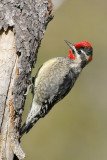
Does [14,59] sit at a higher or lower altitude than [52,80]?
higher

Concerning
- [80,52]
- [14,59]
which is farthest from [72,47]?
[14,59]

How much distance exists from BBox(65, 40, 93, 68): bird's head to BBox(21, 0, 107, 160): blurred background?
10.3ft

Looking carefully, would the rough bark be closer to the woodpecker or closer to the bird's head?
the woodpecker

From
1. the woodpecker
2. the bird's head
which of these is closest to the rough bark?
the woodpecker

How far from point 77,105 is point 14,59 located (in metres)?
5.42

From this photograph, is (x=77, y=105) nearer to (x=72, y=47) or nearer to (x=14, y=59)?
(x=72, y=47)

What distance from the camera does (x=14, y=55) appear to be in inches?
177

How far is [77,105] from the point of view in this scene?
9.77 metres

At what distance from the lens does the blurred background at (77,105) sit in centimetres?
912

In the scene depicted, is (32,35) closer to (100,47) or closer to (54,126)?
(54,126)

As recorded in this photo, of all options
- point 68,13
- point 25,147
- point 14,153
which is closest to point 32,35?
point 14,153

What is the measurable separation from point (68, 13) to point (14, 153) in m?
7.11

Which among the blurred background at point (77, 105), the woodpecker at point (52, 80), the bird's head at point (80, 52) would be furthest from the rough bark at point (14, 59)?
the blurred background at point (77, 105)

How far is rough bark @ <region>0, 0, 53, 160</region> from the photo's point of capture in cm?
444
